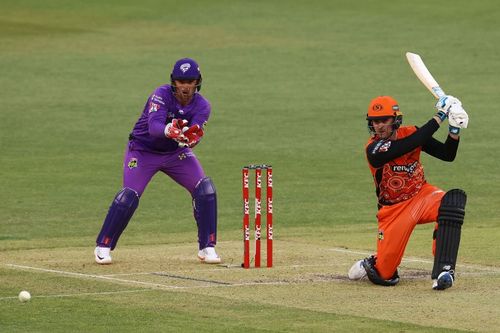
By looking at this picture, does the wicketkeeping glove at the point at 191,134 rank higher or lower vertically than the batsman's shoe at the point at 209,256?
higher

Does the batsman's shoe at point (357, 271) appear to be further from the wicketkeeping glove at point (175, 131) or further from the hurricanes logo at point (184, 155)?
the hurricanes logo at point (184, 155)

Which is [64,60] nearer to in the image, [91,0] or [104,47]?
[104,47]

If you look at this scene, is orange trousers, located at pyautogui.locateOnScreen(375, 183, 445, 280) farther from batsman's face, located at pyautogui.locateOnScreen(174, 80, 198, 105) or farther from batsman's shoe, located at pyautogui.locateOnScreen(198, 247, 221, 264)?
batsman's face, located at pyautogui.locateOnScreen(174, 80, 198, 105)

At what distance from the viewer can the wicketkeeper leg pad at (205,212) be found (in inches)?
549

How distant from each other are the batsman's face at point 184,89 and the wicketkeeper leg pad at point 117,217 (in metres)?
1.11

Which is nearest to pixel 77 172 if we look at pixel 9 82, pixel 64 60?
pixel 9 82

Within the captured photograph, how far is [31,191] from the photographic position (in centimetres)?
2012

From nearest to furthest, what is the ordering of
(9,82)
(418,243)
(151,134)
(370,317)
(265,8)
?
(370,317) < (151,134) < (418,243) < (9,82) < (265,8)

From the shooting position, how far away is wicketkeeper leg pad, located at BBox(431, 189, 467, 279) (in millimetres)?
12023

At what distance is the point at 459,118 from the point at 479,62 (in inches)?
854

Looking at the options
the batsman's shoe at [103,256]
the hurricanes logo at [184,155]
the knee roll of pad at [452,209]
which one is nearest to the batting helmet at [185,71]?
the hurricanes logo at [184,155]

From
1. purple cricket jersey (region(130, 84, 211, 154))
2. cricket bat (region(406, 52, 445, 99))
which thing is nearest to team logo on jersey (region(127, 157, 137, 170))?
purple cricket jersey (region(130, 84, 211, 154))

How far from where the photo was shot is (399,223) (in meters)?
12.4

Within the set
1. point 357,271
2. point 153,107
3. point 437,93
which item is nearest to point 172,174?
point 153,107
